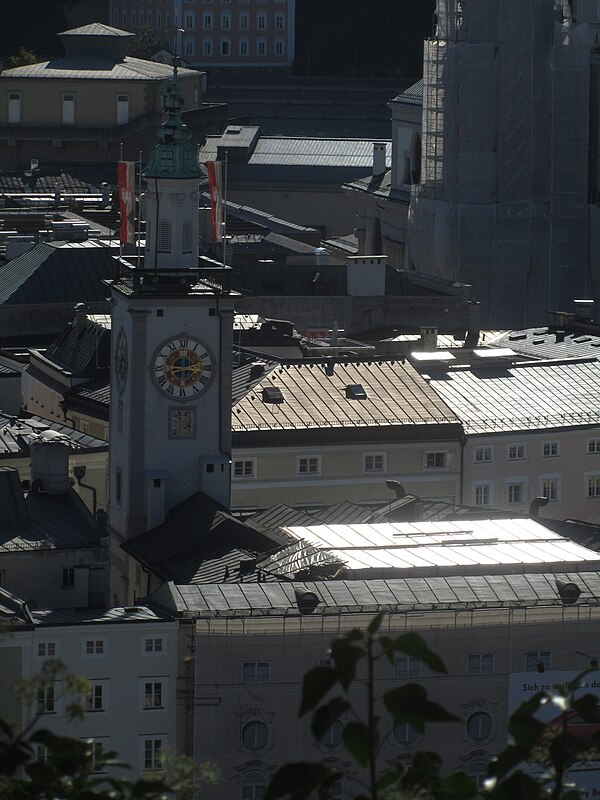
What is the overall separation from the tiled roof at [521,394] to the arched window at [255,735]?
1049 inches

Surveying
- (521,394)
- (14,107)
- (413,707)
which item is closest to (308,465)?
(521,394)

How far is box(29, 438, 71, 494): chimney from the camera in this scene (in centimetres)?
6762

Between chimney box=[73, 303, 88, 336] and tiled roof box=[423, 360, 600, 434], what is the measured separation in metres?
13.2

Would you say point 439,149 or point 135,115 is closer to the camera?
point 439,149

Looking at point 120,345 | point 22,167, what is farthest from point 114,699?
point 22,167

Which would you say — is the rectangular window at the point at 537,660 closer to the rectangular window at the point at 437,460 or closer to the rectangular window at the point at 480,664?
the rectangular window at the point at 480,664

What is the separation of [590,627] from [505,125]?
67.1 m

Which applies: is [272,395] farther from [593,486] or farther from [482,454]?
[593,486]

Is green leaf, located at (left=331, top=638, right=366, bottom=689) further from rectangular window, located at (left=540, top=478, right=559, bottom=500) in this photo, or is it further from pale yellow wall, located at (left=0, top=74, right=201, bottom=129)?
pale yellow wall, located at (left=0, top=74, right=201, bottom=129)

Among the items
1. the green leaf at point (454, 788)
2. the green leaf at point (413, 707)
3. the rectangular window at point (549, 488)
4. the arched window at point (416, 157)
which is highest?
the green leaf at point (413, 707)

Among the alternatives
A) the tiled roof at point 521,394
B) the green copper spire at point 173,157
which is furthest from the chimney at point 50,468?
the tiled roof at point 521,394

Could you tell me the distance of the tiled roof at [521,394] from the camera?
7906 centimetres

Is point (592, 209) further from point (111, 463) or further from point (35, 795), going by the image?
point (35, 795)

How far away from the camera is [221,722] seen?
51.7 m
